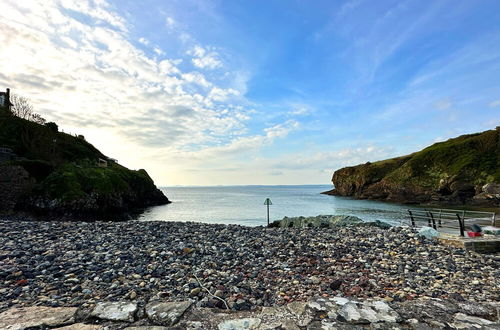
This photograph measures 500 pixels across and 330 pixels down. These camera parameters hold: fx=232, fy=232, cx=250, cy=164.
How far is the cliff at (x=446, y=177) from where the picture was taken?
68231 millimetres

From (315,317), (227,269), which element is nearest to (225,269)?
(227,269)

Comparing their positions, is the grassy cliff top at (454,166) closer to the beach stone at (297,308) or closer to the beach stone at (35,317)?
the beach stone at (297,308)

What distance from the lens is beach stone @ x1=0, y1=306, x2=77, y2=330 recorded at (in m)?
3.53

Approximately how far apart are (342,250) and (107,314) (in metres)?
8.14

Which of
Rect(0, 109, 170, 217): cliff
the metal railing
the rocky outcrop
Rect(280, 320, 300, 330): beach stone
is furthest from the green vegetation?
the rocky outcrop

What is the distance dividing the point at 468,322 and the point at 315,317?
2.47 metres

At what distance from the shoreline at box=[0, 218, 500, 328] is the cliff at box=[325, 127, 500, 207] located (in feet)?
229

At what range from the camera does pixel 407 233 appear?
38.8 feet

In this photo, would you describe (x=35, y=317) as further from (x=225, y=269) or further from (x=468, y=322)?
(x=468, y=322)

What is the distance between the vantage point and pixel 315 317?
392cm

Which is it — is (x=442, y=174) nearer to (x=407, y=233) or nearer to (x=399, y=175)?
(x=399, y=175)

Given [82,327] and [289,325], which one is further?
[289,325]

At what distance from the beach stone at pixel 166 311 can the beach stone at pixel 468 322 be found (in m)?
4.45

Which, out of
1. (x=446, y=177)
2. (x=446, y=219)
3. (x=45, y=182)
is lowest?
(x=446, y=219)
